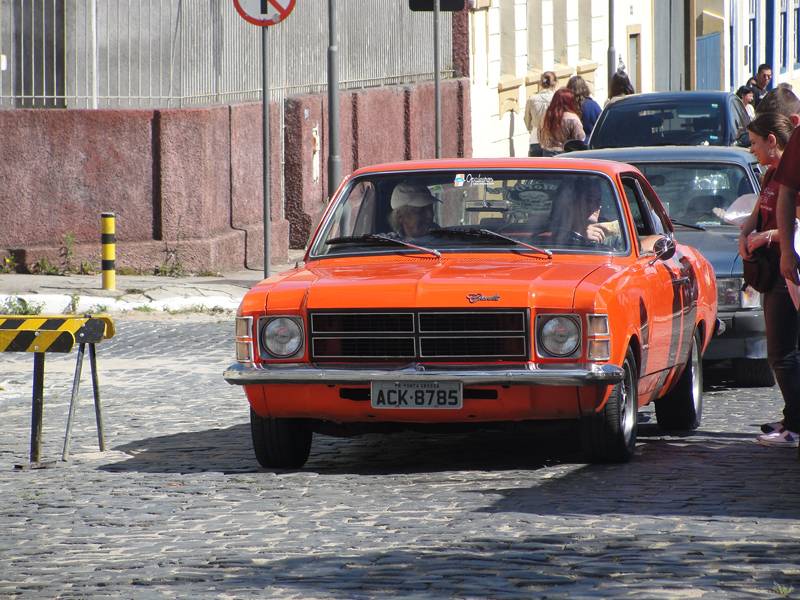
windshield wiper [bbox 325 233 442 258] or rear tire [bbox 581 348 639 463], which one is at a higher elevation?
windshield wiper [bbox 325 233 442 258]

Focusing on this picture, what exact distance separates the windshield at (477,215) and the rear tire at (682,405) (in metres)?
1.10

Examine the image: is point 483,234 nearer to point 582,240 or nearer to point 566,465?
point 582,240

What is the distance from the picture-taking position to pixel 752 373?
12539 millimetres

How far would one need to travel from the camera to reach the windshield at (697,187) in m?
13.2

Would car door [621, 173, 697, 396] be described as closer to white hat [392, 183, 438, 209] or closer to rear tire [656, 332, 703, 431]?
rear tire [656, 332, 703, 431]

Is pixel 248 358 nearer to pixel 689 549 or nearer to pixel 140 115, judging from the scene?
pixel 689 549

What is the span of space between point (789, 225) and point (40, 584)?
3.56 meters

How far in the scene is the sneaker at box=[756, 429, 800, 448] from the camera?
31.3 ft

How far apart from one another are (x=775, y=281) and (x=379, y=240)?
1.94 meters

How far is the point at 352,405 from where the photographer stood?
8.70m

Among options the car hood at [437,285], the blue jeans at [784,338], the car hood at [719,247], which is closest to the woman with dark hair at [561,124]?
the car hood at [719,247]

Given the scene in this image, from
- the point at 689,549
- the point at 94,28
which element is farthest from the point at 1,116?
the point at 689,549

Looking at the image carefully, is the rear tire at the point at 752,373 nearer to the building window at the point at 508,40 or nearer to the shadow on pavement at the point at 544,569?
the shadow on pavement at the point at 544,569

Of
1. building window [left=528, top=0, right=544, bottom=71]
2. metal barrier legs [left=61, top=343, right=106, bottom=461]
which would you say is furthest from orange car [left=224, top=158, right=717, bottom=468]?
building window [left=528, top=0, right=544, bottom=71]
